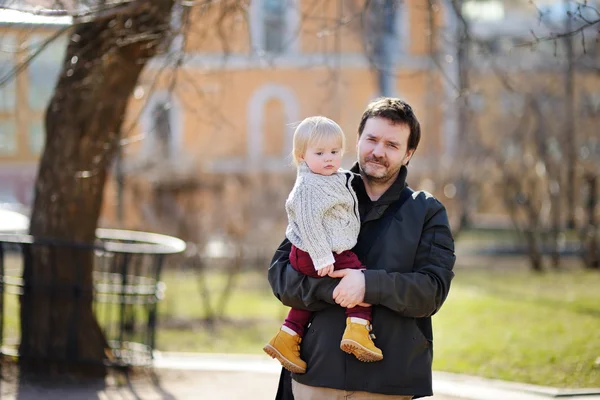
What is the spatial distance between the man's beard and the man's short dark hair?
0.14 meters

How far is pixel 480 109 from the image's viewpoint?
25.7 m

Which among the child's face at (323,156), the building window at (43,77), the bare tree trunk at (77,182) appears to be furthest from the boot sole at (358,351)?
the building window at (43,77)

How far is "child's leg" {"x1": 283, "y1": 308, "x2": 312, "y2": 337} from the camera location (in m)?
3.94

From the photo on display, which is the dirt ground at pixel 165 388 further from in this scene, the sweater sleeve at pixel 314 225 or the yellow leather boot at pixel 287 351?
the sweater sleeve at pixel 314 225

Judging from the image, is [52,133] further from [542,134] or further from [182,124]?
[182,124]

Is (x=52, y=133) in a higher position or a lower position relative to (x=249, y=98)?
lower

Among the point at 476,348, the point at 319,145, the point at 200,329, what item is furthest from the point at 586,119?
the point at 319,145

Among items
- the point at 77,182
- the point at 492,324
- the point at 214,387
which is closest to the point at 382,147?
the point at 214,387

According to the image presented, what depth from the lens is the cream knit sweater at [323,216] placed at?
3699mm

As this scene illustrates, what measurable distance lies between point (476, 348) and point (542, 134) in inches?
424

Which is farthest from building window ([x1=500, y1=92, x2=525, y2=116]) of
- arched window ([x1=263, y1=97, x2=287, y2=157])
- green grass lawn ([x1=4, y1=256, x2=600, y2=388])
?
arched window ([x1=263, y1=97, x2=287, y2=157])

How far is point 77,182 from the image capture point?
740cm

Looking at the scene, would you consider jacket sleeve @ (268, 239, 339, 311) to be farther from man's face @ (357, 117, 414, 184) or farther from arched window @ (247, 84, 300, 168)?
arched window @ (247, 84, 300, 168)

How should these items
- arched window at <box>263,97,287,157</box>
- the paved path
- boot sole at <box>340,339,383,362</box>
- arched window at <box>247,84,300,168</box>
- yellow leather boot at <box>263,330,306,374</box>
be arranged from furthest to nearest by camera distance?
arched window at <box>247,84,300,168</box>, arched window at <box>263,97,287,157</box>, the paved path, yellow leather boot at <box>263,330,306,374</box>, boot sole at <box>340,339,383,362</box>
